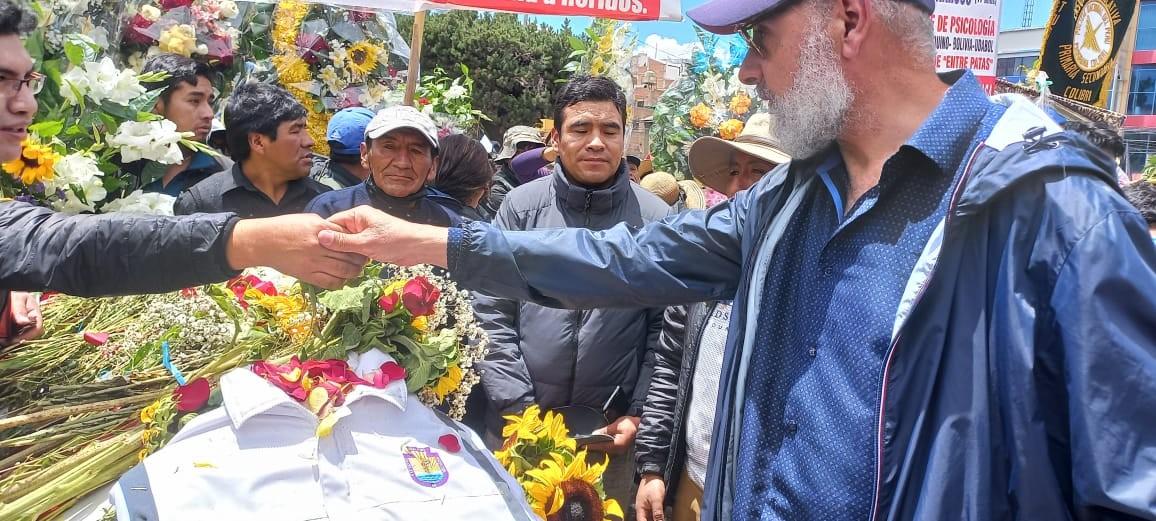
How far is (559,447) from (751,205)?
85 centimetres

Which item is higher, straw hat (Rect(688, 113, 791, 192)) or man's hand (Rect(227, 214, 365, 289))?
straw hat (Rect(688, 113, 791, 192))

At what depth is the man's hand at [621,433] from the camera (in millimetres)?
3178

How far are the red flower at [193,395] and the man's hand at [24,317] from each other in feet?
1.98

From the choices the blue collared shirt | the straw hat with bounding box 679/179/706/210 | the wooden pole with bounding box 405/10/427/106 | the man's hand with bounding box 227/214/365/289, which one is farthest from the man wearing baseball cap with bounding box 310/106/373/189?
the blue collared shirt

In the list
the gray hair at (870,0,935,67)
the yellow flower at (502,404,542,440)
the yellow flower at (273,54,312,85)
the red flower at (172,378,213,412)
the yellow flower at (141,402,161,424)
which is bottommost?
the yellow flower at (502,404,542,440)

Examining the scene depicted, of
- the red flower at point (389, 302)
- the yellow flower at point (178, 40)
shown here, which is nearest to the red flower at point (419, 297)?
the red flower at point (389, 302)

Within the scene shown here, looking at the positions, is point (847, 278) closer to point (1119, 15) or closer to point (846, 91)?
point (846, 91)

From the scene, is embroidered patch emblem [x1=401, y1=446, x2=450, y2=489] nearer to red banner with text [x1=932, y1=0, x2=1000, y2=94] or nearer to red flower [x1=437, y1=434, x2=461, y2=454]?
red flower [x1=437, y1=434, x2=461, y2=454]

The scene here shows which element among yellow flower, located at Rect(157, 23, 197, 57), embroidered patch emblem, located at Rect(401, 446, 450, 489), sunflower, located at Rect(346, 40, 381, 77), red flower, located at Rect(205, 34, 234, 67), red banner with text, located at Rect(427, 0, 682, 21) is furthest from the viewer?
sunflower, located at Rect(346, 40, 381, 77)

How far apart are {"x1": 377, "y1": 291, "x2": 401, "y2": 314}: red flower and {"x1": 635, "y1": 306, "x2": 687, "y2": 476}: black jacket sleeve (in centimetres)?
129

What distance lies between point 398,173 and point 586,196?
0.93 m

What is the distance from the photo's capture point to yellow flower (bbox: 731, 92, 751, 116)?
6227 mm

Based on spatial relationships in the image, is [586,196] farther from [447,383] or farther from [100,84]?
[100,84]

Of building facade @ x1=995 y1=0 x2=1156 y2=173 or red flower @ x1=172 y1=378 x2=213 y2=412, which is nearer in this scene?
red flower @ x1=172 y1=378 x2=213 y2=412
